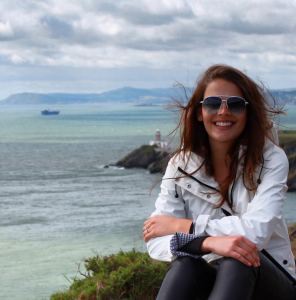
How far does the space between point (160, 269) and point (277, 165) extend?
4.44 ft

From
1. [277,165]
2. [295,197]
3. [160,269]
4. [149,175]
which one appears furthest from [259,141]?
[149,175]

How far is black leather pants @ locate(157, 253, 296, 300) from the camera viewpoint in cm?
225

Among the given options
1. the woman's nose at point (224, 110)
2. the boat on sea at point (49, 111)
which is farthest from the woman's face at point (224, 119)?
the boat on sea at point (49, 111)

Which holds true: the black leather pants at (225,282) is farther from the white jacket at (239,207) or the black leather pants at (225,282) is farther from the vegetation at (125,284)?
the vegetation at (125,284)

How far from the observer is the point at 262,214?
2459 millimetres

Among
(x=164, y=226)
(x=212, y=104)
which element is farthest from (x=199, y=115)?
(x=164, y=226)

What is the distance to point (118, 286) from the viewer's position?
11.0 ft

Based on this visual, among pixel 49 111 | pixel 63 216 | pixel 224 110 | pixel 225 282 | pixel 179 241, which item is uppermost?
pixel 224 110

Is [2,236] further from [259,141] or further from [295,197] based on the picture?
[259,141]

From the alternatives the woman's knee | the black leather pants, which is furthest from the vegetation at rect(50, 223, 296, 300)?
the woman's knee

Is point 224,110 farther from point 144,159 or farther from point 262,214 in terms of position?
point 144,159

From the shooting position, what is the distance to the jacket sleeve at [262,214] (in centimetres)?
244

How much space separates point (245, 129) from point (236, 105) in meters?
0.18

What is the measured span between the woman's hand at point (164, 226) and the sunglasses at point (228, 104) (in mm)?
646
